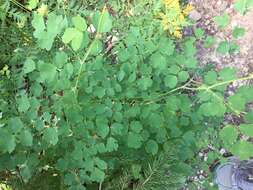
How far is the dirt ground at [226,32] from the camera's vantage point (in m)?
2.51

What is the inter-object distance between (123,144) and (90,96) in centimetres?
30

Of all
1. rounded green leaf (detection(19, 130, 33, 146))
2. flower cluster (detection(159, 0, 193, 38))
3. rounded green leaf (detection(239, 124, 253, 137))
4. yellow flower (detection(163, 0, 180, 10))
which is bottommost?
rounded green leaf (detection(19, 130, 33, 146))

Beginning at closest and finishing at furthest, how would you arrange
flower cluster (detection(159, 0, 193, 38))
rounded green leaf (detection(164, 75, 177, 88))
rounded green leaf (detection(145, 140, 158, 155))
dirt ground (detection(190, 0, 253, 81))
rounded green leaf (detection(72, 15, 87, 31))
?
rounded green leaf (detection(72, 15, 87, 31)) < rounded green leaf (detection(164, 75, 177, 88)) < rounded green leaf (detection(145, 140, 158, 155)) < flower cluster (detection(159, 0, 193, 38)) < dirt ground (detection(190, 0, 253, 81))

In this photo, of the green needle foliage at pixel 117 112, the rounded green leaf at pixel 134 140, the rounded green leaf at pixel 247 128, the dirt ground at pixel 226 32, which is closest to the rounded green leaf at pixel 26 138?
the green needle foliage at pixel 117 112

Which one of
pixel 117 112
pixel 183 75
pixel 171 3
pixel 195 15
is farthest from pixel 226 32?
pixel 117 112

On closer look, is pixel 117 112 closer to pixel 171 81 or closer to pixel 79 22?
pixel 171 81

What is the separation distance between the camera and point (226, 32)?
8.38ft

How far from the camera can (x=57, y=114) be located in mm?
1523

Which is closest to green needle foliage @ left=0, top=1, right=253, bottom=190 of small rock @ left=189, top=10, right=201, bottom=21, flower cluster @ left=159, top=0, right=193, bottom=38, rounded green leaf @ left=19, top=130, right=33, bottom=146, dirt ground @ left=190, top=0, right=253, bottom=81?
rounded green leaf @ left=19, top=130, right=33, bottom=146

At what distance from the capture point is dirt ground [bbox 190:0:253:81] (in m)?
2.51

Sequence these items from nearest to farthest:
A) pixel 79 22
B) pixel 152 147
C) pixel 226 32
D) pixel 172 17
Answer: pixel 79 22 → pixel 152 147 → pixel 172 17 → pixel 226 32

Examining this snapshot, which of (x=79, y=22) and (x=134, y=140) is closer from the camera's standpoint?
(x=79, y=22)

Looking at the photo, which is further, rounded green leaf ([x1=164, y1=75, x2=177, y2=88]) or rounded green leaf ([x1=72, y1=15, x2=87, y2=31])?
rounded green leaf ([x1=164, y1=75, x2=177, y2=88])

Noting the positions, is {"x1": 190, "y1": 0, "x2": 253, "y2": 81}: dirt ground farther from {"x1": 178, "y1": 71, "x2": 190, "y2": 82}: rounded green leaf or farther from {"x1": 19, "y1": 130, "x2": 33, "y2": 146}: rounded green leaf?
{"x1": 19, "y1": 130, "x2": 33, "y2": 146}: rounded green leaf
